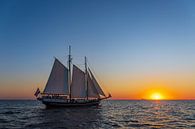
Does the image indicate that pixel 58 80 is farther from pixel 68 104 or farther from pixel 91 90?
pixel 91 90

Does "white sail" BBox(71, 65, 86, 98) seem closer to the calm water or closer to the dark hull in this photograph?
the dark hull

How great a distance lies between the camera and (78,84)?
87.7 meters

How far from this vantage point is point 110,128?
3891cm

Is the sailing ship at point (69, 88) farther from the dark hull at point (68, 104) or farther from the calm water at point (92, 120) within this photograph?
the calm water at point (92, 120)

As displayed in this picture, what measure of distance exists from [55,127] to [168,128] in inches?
610

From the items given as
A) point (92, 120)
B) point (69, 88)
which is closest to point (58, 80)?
point (69, 88)

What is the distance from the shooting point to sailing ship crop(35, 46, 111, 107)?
8219cm

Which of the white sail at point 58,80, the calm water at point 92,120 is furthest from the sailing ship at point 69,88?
the calm water at point 92,120

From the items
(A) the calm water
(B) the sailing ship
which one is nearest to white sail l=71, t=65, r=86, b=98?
(B) the sailing ship

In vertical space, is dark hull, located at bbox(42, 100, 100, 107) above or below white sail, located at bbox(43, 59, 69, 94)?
below

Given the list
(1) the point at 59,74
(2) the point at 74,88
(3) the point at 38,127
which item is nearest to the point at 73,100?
(2) the point at 74,88

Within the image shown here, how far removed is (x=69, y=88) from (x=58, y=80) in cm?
629

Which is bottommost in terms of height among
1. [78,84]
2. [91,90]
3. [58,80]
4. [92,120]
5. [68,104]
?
[92,120]

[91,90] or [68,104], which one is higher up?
[91,90]
